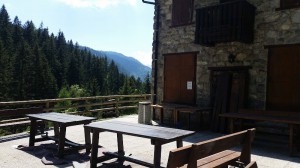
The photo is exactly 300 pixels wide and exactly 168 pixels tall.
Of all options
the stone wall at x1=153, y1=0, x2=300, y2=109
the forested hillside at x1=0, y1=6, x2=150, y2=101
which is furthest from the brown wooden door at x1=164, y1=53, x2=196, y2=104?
the forested hillside at x1=0, y1=6, x2=150, y2=101

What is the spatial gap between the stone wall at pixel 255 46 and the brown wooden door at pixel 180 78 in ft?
0.80

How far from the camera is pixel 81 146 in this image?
21.1 feet

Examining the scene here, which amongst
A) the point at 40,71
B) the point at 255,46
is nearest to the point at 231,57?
the point at 255,46

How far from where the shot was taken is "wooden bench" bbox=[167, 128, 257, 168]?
123 inches

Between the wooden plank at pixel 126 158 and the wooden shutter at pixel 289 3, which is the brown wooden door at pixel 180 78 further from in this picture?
the wooden plank at pixel 126 158

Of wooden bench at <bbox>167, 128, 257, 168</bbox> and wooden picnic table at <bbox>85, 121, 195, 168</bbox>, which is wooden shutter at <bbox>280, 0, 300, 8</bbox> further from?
wooden picnic table at <bbox>85, 121, 195, 168</bbox>

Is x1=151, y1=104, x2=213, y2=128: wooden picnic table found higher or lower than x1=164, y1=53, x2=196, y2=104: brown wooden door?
lower

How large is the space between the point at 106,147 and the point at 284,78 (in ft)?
17.7

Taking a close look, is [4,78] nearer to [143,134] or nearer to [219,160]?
[143,134]

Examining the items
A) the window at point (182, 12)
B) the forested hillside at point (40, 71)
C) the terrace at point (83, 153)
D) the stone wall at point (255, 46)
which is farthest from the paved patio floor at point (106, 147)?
the forested hillside at point (40, 71)

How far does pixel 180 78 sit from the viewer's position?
11.2 meters

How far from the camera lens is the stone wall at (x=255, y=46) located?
835 cm

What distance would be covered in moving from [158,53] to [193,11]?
7.66 ft

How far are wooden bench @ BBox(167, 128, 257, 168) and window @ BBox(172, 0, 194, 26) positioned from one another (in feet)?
23.5
